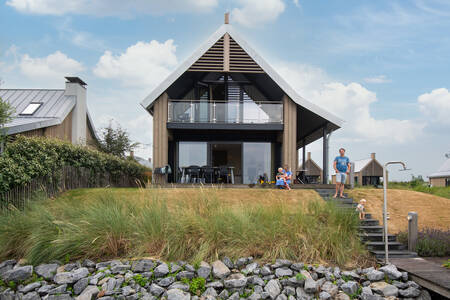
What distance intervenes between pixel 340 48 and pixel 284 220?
5.96 metres

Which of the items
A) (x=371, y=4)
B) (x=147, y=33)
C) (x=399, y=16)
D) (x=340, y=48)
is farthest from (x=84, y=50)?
(x=399, y=16)

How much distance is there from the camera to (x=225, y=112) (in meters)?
14.9

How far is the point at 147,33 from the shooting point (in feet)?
35.7

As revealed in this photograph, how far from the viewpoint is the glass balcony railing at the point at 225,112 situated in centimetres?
1477

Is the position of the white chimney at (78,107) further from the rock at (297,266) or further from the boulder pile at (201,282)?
the rock at (297,266)

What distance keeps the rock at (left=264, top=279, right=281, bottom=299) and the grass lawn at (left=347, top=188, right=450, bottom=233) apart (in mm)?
4435

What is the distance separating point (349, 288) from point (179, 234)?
302 centimetres

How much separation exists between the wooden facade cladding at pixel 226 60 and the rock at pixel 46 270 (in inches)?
387

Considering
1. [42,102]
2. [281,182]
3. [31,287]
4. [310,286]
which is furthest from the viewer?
[42,102]

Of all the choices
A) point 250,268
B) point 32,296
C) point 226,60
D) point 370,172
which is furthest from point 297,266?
point 370,172

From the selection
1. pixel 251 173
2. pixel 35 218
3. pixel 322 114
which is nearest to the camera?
pixel 35 218

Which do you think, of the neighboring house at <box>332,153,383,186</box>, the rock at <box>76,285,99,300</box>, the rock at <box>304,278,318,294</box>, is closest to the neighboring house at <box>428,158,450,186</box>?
the neighboring house at <box>332,153,383,186</box>

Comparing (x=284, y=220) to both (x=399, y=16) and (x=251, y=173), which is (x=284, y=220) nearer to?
(x=399, y=16)

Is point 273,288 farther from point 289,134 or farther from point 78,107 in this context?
point 78,107
